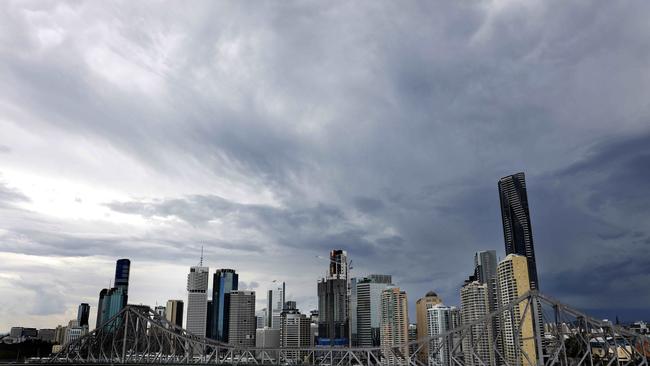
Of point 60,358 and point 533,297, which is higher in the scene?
point 533,297

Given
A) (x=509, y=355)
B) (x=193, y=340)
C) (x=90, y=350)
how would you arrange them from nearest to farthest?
1. (x=193, y=340)
2. (x=90, y=350)
3. (x=509, y=355)

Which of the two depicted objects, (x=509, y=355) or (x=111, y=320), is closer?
(x=111, y=320)

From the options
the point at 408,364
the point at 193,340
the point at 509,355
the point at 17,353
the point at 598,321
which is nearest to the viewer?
the point at 598,321

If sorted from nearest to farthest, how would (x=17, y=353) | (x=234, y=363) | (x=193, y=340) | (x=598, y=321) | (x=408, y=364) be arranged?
(x=598, y=321) < (x=408, y=364) < (x=234, y=363) < (x=193, y=340) < (x=17, y=353)

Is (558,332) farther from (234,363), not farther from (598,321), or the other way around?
(234,363)

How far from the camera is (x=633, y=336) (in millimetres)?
67062

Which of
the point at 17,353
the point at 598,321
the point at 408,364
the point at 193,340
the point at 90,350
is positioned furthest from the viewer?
the point at 17,353

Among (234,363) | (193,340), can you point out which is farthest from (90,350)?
(234,363)

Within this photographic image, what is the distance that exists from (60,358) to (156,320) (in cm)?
2697

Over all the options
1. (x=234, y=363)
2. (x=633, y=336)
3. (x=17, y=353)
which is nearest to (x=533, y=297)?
(x=633, y=336)

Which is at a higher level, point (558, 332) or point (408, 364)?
point (558, 332)

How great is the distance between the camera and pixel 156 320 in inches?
6038

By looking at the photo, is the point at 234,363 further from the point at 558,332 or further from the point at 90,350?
the point at 558,332

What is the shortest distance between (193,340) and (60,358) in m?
39.6
